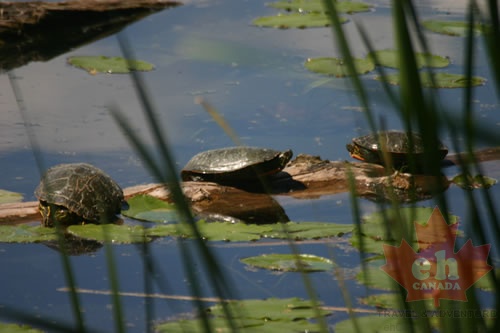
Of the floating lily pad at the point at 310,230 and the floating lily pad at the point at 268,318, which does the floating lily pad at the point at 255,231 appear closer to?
the floating lily pad at the point at 310,230

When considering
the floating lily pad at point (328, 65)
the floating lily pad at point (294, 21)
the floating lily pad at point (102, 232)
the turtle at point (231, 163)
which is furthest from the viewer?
the floating lily pad at point (294, 21)

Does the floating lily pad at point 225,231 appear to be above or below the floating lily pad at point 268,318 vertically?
below

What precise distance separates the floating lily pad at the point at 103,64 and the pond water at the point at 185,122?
5cm

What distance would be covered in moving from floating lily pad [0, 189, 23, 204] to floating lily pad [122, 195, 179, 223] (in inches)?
18.0

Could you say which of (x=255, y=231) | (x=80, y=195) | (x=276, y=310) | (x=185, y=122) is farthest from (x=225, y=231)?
(x=185, y=122)

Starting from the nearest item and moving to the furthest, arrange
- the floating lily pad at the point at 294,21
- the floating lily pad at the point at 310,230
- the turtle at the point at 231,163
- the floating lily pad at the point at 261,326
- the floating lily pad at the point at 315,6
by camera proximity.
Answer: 1. the floating lily pad at the point at 261,326
2. the floating lily pad at the point at 310,230
3. the turtle at the point at 231,163
4. the floating lily pad at the point at 294,21
5. the floating lily pad at the point at 315,6

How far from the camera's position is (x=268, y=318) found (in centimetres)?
222

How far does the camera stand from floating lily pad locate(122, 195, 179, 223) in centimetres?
341

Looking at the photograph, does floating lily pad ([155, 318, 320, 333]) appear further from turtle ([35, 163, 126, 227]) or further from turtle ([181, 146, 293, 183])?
turtle ([181, 146, 293, 183])

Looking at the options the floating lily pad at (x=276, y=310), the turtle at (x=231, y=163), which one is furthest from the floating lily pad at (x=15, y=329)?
the turtle at (x=231, y=163)

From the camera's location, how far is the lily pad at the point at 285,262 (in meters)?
2.82

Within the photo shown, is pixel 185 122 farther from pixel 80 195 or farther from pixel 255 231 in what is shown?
pixel 255 231

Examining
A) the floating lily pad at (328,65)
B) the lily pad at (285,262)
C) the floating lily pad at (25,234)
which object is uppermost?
the floating lily pad at (328,65)

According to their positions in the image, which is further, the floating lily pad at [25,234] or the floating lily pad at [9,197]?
the floating lily pad at [9,197]
